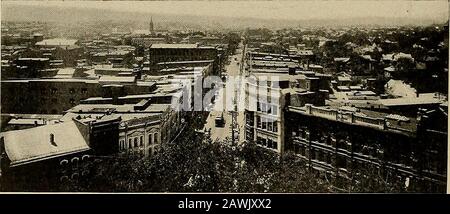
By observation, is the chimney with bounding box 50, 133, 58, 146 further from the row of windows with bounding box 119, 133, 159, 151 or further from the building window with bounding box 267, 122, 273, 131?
the building window with bounding box 267, 122, 273, 131

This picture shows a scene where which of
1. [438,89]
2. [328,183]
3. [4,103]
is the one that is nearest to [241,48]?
[328,183]

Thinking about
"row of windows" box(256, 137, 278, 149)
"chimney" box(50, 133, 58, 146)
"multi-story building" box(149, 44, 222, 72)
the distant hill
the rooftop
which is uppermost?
the distant hill

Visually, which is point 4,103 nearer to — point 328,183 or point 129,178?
point 129,178

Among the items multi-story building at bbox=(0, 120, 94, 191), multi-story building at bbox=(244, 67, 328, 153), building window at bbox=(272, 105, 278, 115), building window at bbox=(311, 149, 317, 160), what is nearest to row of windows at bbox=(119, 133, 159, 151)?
multi-story building at bbox=(0, 120, 94, 191)

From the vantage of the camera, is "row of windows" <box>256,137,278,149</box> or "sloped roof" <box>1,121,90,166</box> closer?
"sloped roof" <box>1,121,90,166</box>

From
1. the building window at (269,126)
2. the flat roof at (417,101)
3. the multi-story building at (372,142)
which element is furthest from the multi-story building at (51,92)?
the flat roof at (417,101)

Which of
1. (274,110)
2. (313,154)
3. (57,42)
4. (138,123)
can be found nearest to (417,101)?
(313,154)

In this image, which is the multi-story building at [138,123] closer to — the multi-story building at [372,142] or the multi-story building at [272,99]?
the multi-story building at [272,99]

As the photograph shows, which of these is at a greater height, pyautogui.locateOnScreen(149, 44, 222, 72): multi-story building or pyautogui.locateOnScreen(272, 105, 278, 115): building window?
pyautogui.locateOnScreen(149, 44, 222, 72): multi-story building
